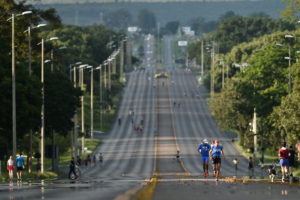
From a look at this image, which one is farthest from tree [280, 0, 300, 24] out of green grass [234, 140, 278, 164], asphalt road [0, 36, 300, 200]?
green grass [234, 140, 278, 164]

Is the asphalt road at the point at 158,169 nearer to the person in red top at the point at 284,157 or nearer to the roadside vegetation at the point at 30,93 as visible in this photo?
the person in red top at the point at 284,157

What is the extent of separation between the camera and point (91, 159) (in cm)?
13412

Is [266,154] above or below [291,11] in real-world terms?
below

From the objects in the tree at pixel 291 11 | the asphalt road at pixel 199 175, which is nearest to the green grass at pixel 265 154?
the asphalt road at pixel 199 175

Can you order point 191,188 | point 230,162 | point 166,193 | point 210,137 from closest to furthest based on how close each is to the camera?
point 166,193, point 191,188, point 230,162, point 210,137

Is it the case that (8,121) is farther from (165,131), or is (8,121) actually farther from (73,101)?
(165,131)

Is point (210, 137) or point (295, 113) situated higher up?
point (295, 113)

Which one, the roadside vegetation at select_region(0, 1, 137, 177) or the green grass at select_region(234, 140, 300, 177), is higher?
the roadside vegetation at select_region(0, 1, 137, 177)

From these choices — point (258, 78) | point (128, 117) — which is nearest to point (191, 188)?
point (258, 78)

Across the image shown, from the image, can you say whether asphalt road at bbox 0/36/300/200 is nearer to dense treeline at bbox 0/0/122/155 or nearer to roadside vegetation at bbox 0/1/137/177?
roadside vegetation at bbox 0/1/137/177

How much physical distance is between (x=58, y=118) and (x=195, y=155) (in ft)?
169

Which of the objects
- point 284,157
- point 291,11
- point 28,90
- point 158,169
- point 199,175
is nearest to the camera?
point 284,157

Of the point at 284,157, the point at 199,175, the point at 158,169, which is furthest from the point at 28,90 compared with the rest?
the point at 158,169

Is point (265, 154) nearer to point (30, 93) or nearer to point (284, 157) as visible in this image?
point (30, 93)
